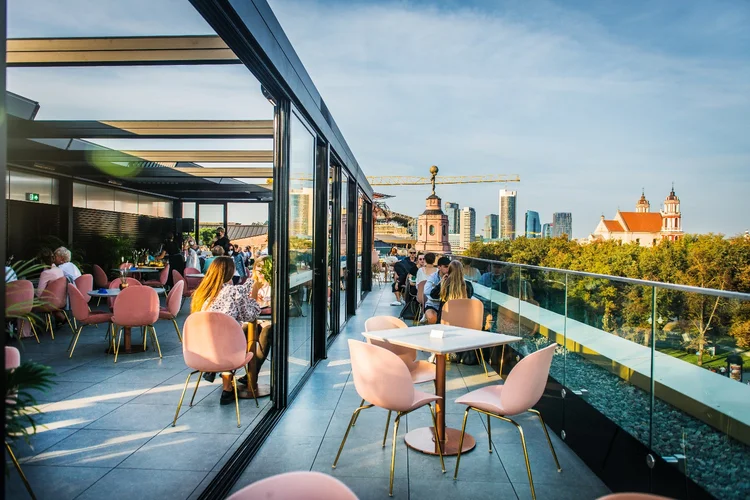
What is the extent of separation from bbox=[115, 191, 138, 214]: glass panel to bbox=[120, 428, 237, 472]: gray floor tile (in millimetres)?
12797

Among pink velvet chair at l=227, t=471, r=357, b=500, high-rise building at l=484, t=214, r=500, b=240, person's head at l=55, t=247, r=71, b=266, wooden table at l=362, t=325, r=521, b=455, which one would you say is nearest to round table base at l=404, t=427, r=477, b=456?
wooden table at l=362, t=325, r=521, b=455

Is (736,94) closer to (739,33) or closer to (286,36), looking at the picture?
(739,33)

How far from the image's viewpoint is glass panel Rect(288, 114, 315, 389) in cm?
472

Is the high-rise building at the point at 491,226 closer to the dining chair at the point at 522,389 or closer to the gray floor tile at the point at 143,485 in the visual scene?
the dining chair at the point at 522,389

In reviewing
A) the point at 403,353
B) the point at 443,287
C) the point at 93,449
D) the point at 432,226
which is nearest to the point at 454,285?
the point at 443,287

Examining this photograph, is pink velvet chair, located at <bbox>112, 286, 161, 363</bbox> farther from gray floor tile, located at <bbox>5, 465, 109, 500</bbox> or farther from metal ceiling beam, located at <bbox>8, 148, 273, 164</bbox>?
metal ceiling beam, located at <bbox>8, 148, 273, 164</bbox>

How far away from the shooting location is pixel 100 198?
45.8 ft

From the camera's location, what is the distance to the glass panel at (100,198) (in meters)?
13.4

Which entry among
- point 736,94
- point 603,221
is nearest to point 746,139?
point 736,94

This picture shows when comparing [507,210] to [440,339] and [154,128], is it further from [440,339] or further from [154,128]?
[440,339]

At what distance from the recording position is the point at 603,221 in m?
108

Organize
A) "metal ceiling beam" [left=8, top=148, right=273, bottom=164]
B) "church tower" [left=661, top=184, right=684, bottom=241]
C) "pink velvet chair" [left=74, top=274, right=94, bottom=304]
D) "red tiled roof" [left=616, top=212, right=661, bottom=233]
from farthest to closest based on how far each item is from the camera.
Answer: "red tiled roof" [left=616, top=212, right=661, bottom=233] → "church tower" [left=661, top=184, right=684, bottom=241] → "metal ceiling beam" [left=8, top=148, right=273, bottom=164] → "pink velvet chair" [left=74, top=274, right=94, bottom=304]

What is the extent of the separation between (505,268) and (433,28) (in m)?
7.53

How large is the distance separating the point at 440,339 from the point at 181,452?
6.45 ft
